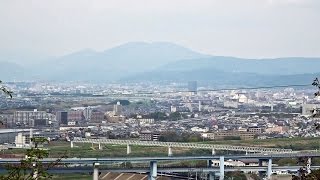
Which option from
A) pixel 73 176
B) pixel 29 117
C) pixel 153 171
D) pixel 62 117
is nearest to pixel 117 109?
pixel 62 117

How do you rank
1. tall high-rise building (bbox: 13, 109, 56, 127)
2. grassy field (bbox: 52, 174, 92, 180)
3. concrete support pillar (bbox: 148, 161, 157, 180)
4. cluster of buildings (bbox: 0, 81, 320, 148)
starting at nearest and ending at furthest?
concrete support pillar (bbox: 148, 161, 157, 180) < grassy field (bbox: 52, 174, 92, 180) < cluster of buildings (bbox: 0, 81, 320, 148) < tall high-rise building (bbox: 13, 109, 56, 127)

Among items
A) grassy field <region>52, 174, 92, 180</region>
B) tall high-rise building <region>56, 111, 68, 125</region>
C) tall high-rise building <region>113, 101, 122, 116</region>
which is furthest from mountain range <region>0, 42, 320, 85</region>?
grassy field <region>52, 174, 92, 180</region>

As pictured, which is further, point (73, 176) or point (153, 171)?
point (73, 176)

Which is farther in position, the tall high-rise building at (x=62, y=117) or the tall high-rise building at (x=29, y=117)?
the tall high-rise building at (x=62, y=117)

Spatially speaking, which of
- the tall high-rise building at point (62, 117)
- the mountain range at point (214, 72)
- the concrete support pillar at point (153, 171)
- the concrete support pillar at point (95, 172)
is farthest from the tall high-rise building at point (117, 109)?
the mountain range at point (214, 72)

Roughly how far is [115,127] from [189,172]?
78.9 feet

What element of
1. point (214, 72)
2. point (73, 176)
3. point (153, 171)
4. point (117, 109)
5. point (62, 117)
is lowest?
point (73, 176)

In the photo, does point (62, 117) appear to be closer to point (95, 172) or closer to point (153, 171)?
point (153, 171)

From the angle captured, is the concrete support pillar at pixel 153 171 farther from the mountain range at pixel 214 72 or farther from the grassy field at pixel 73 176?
the mountain range at pixel 214 72

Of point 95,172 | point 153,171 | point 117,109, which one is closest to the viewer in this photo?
point 95,172

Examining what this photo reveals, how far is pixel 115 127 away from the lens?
166 ft

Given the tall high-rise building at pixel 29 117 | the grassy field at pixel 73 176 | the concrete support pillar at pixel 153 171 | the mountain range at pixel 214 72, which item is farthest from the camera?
the mountain range at pixel 214 72

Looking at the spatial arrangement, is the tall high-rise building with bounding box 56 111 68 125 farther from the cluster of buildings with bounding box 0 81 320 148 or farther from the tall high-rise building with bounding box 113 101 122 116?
the tall high-rise building with bounding box 113 101 122 116

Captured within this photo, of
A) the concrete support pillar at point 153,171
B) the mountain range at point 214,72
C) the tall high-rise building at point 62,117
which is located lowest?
the concrete support pillar at point 153,171
